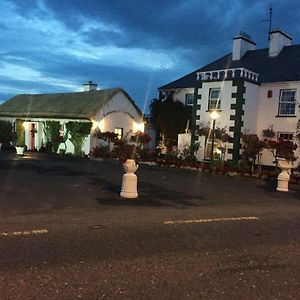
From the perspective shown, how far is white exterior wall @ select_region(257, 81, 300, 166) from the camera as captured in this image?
23.0 metres

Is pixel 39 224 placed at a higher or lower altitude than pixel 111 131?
lower

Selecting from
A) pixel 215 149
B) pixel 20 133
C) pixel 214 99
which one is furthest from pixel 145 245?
pixel 20 133

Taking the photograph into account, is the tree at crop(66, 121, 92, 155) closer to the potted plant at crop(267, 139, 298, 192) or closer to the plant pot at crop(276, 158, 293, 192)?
the potted plant at crop(267, 139, 298, 192)

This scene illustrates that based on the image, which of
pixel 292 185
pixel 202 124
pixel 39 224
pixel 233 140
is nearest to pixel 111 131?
pixel 202 124

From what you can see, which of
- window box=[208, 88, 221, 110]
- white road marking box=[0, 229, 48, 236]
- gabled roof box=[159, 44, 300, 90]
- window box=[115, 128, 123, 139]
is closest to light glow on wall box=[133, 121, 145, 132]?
window box=[115, 128, 123, 139]

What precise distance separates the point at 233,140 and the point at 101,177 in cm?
987

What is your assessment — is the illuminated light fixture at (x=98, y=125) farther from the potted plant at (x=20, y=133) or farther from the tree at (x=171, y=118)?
the potted plant at (x=20, y=133)

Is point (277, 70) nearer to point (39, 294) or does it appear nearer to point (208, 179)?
point (208, 179)

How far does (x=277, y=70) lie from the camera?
24734 millimetres

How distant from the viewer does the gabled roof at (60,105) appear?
28822 mm

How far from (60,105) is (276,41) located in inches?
653

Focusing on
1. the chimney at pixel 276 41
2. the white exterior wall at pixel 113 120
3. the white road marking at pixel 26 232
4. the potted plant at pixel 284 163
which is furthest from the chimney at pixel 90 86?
the white road marking at pixel 26 232

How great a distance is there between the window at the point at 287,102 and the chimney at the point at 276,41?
A: 4.34 m

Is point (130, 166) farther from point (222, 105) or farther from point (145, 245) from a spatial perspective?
point (222, 105)
